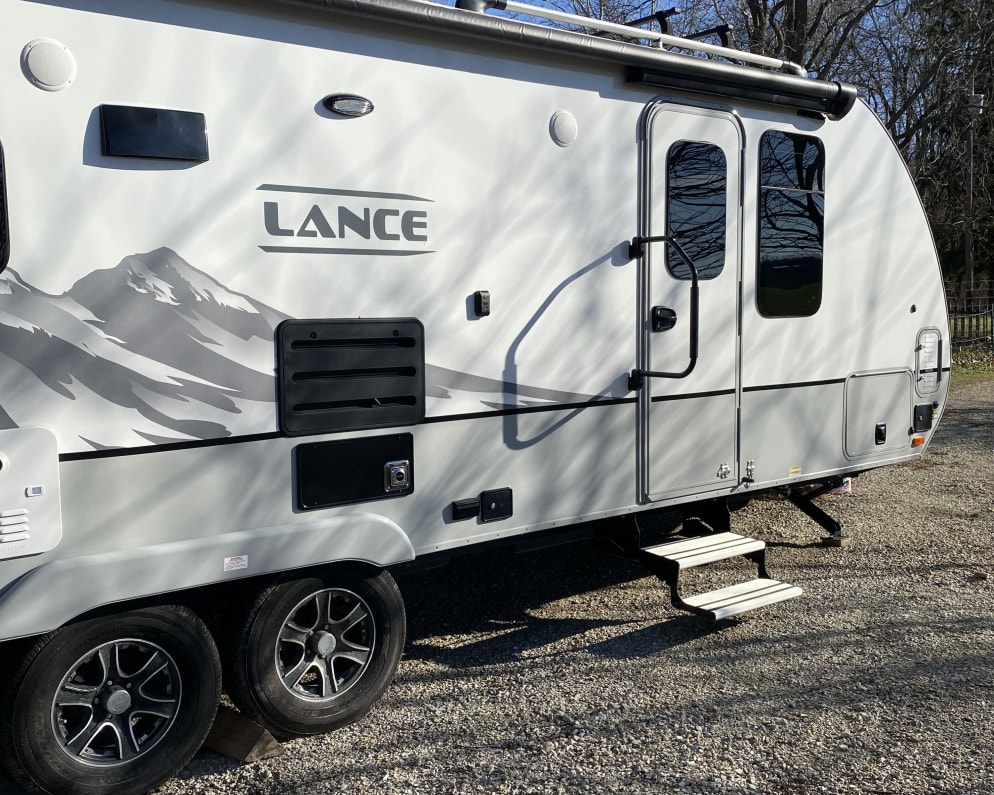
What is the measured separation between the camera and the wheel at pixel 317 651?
371 centimetres

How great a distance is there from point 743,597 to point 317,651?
2.29 metres

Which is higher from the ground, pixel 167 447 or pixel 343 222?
pixel 343 222

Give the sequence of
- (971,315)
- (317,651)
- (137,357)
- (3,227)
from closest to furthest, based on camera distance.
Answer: (3,227) < (137,357) < (317,651) < (971,315)

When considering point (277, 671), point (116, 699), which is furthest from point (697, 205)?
point (116, 699)

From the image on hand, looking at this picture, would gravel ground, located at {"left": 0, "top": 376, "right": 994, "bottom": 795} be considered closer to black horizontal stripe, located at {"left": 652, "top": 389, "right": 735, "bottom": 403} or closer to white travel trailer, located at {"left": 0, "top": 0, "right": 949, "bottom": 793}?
white travel trailer, located at {"left": 0, "top": 0, "right": 949, "bottom": 793}

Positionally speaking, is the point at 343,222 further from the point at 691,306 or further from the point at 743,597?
the point at 743,597

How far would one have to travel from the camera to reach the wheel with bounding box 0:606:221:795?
3209 mm

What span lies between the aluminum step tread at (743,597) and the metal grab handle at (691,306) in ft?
3.77

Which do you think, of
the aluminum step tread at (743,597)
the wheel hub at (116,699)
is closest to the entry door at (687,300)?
the aluminum step tread at (743,597)

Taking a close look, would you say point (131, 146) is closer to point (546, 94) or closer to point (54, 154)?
point (54, 154)

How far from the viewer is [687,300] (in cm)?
496

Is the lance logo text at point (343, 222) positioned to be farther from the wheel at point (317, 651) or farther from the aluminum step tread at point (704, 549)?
the aluminum step tread at point (704, 549)

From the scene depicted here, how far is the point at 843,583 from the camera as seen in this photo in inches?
224

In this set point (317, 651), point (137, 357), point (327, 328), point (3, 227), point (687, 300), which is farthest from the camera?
point (687, 300)
